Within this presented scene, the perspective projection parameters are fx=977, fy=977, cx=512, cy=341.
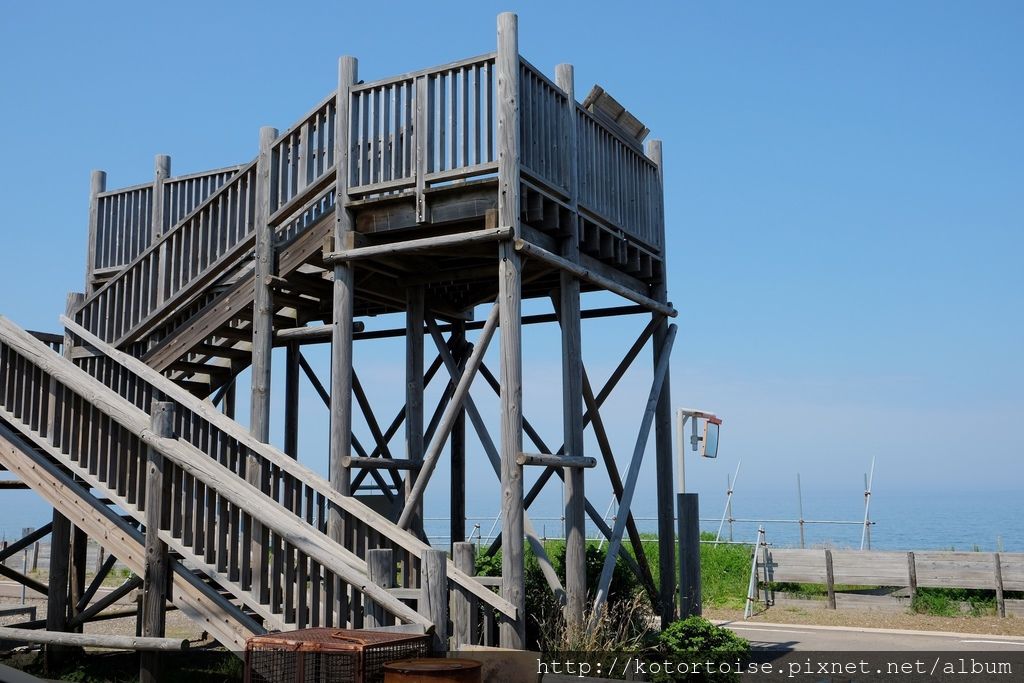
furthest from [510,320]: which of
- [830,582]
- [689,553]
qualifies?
[830,582]

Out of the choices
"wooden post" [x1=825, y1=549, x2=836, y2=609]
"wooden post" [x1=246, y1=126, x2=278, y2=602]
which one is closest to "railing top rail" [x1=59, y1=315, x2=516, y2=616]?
"wooden post" [x1=246, y1=126, x2=278, y2=602]

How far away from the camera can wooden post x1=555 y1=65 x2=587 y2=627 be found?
11234 millimetres

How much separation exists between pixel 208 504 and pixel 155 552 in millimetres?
684

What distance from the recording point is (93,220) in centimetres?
1577

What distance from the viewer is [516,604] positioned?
1003 centimetres

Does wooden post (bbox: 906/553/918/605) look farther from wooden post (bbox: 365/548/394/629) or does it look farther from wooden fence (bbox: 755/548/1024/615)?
wooden post (bbox: 365/548/394/629)

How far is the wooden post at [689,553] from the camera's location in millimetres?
13477

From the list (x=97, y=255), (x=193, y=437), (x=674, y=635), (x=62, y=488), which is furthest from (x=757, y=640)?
(x=97, y=255)

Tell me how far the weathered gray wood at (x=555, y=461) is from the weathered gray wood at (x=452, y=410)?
1.10 meters

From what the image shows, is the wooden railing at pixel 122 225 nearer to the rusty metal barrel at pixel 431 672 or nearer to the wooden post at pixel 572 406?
the wooden post at pixel 572 406

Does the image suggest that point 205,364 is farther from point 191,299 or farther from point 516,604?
point 516,604

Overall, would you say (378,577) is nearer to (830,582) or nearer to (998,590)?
(830,582)

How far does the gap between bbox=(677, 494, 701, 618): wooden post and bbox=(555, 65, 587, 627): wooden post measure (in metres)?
2.35

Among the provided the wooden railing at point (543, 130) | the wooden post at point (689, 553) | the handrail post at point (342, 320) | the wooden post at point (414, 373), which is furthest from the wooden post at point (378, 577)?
the wooden post at point (689, 553)
